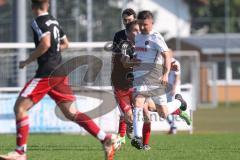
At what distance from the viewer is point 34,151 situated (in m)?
14.4

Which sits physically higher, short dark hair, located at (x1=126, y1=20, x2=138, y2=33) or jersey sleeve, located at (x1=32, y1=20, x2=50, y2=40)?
jersey sleeve, located at (x1=32, y1=20, x2=50, y2=40)

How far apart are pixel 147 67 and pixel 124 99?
123 cm

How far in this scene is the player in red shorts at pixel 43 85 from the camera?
36.7 feet

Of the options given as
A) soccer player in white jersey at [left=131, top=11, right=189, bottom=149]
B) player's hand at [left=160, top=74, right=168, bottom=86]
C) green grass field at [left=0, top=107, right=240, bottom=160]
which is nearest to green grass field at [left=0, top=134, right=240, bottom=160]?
green grass field at [left=0, top=107, right=240, bottom=160]

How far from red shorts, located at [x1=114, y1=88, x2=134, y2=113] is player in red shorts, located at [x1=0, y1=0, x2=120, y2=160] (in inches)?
148

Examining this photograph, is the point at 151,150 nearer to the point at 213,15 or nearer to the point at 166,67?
the point at 166,67

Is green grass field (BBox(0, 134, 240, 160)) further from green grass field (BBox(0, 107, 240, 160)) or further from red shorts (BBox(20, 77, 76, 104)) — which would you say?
red shorts (BBox(20, 77, 76, 104))

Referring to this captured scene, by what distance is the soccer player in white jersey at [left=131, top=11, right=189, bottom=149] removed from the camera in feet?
45.4

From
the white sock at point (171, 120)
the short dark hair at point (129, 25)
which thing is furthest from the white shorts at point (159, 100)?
the white sock at point (171, 120)

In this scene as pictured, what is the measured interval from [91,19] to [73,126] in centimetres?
632

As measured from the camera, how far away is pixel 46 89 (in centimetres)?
1126

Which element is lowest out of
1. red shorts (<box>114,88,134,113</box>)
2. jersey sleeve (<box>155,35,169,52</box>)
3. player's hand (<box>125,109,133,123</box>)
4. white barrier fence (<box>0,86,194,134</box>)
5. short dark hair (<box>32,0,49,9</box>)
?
white barrier fence (<box>0,86,194,134</box>)

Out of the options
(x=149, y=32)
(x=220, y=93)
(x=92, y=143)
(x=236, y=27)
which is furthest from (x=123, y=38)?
(x=236, y=27)

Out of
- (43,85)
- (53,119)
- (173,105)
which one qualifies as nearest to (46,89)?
(43,85)
